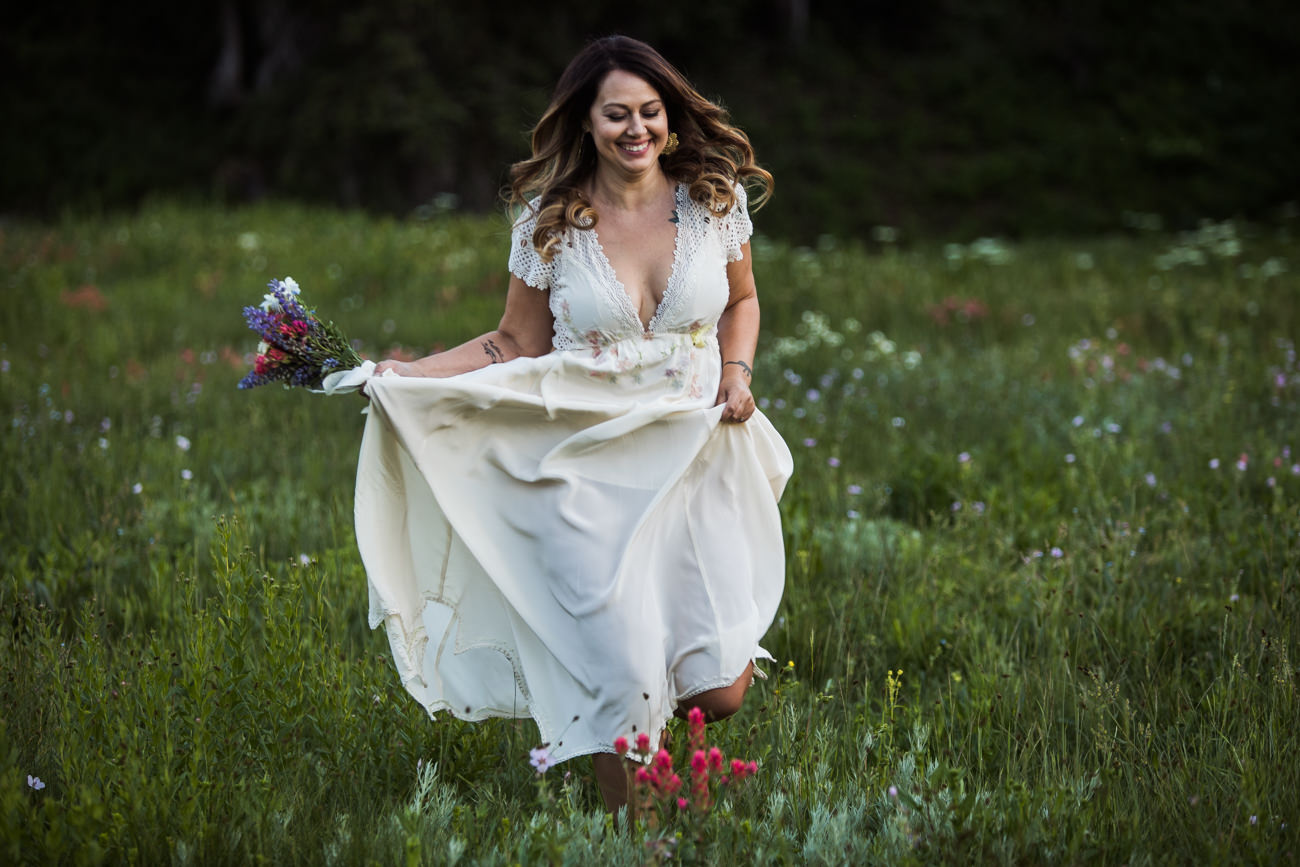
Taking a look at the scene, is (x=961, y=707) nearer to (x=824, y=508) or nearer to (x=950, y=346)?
(x=824, y=508)

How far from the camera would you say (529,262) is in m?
3.41

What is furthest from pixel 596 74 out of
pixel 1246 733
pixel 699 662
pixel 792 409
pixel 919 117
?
pixel 919 117

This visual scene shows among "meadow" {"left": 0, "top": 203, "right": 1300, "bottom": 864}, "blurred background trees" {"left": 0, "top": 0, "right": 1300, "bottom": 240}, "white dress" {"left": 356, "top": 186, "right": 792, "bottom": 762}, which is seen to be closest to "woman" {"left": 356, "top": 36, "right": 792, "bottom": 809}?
"white dress" {"left": 356, "top": 186, "right": 792, "bottom": 762}

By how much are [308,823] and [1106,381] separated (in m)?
6.64

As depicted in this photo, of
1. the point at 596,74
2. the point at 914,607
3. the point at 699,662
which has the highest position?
the point at 596,74

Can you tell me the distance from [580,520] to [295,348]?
953 millimetres

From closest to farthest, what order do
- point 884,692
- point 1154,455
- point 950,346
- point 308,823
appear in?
point 308,823, point 884,692, point 1154,455, point 950,346

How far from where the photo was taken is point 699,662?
3.04m

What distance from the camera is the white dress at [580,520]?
9.88 feet

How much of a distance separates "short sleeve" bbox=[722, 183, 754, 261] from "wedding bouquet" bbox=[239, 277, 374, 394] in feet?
3.85

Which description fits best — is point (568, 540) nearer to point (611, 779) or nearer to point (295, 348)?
point (611, 779)

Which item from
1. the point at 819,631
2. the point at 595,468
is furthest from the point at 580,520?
the point at 819,631

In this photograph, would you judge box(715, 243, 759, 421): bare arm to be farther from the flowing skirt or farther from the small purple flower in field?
the small purple flower in field

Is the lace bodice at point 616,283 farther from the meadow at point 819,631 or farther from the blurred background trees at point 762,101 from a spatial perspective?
the blurred background trees at point 762,101
